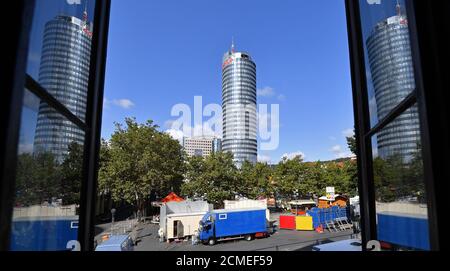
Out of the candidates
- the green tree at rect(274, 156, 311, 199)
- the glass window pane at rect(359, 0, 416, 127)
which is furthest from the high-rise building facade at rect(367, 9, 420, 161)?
the green tree at rect(274, 156, 311, 199)

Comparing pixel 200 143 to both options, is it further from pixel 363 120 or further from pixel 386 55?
pixel 386 55

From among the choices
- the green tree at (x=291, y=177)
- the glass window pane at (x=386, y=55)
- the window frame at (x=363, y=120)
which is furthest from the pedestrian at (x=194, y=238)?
the green tree at (x=291, y=177)

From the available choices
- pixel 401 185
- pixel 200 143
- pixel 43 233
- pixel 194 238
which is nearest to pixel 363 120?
pixel 401 185

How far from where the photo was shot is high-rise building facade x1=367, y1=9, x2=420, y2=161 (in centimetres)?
144

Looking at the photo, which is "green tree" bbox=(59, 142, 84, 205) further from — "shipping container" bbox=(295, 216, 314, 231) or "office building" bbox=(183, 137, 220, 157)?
"office building" bbox=(183, 137, 220, 157)

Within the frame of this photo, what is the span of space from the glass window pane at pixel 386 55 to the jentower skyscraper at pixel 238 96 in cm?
5405

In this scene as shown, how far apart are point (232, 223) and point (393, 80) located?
14.6m

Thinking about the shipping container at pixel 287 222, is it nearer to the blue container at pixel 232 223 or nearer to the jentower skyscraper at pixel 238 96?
the blue container at pixel 232 223

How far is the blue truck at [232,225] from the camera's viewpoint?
49.6ft

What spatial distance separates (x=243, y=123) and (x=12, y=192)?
201ft

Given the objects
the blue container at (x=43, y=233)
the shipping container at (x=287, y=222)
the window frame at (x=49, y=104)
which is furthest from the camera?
the shipping container at (x=287, y=222)

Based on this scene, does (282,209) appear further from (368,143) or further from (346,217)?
(368,143)

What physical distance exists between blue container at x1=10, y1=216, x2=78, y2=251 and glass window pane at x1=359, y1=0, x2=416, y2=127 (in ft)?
5.90

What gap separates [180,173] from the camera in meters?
27.0
